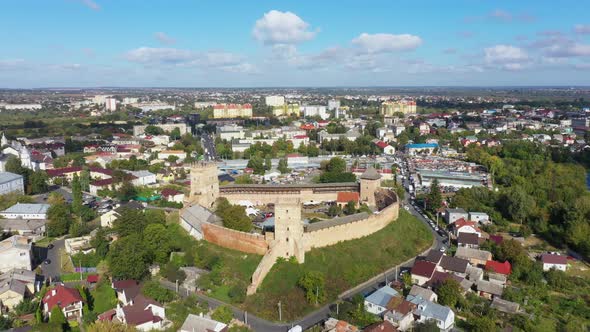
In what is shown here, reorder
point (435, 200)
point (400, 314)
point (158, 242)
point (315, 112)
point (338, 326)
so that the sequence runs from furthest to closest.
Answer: point (315, 112), point (435, 200), point (158, 242), point (400, 314), point (338, 326)

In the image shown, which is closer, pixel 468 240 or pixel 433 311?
pixel 433 311

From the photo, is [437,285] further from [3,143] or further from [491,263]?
[3,143]

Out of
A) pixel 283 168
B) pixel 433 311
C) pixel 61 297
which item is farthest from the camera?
pixel 283 168

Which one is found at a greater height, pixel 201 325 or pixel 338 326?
pixel 201 325

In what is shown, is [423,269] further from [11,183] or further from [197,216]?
[11,183]

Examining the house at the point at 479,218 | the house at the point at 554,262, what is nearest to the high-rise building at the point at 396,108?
the house at the point at 479,218

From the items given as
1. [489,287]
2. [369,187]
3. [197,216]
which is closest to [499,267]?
[489,287]

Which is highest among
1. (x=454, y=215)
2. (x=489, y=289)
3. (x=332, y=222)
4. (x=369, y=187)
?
(x=369, y=187)

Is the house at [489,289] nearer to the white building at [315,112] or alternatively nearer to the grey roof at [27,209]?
the grey roof at [27,209]
